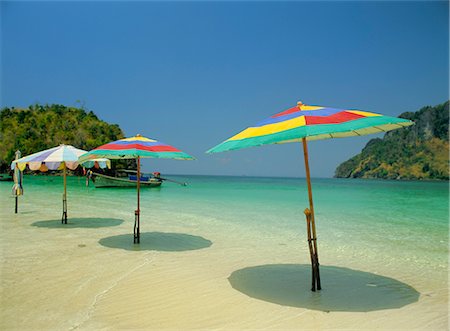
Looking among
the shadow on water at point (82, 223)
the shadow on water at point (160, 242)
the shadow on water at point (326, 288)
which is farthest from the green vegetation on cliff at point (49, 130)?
the shadow on water at point (326, 288)

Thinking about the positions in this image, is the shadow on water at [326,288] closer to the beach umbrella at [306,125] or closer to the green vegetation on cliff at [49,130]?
the beach umbrella at [306,125]

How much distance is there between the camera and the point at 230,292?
182 inches

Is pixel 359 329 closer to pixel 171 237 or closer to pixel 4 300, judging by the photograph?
pixel 4 300

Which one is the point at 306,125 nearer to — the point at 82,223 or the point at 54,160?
the point at 54,160

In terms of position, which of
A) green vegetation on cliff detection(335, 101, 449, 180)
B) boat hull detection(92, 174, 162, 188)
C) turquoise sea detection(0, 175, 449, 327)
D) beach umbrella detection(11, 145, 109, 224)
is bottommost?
turquoise sea detection(0, 175, 449, 327)

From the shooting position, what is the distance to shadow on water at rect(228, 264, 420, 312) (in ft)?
13.9

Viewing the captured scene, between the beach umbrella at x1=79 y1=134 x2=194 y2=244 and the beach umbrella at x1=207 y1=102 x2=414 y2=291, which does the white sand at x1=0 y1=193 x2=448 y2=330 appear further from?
the beach umbrella at x1=79 y1=134 x2=194 y2=244

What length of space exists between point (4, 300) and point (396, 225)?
497 inches

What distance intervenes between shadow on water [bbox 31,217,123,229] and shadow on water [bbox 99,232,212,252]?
211cm

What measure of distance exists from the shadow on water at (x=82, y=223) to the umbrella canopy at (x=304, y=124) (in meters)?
7.38

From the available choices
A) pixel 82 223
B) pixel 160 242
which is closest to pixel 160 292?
pixel 160 242

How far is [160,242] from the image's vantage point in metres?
8.21

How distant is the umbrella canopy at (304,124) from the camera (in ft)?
12.3

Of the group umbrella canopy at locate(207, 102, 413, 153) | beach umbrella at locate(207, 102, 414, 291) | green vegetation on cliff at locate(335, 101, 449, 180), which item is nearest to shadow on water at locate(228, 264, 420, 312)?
beach umbrella at locate(207, 102, 414, 291)
